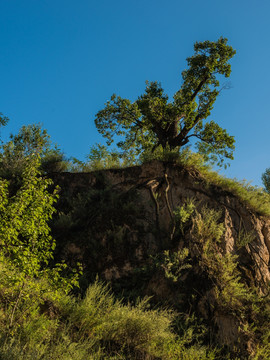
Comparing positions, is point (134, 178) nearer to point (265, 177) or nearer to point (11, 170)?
point (11, 170)

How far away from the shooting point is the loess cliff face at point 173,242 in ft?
24.4

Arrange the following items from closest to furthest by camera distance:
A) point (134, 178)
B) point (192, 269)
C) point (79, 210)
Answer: point (192, 269), point (79, 210), point (134, 178)

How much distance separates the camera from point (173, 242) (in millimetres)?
9250

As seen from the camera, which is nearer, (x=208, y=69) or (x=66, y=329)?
(x=66, y=329)

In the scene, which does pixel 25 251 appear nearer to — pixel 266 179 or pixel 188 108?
pixel 188 108

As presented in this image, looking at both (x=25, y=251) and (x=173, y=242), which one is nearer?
(x=25, y=251)

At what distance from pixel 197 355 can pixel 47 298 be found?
3.66m

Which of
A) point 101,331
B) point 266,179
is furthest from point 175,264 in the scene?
point 266,179

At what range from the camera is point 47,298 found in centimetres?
654

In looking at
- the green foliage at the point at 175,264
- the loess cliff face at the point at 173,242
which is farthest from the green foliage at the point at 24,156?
the green foliage at the point at 175,264

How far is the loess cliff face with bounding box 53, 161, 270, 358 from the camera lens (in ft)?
24.4

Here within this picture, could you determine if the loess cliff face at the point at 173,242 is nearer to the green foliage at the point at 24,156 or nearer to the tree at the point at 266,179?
the green foliage at the point at 24,156

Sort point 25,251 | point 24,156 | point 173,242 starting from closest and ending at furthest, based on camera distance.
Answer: point 25,251
point 173,242
point 24,156

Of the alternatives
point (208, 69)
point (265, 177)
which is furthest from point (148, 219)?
point (265, 177)
